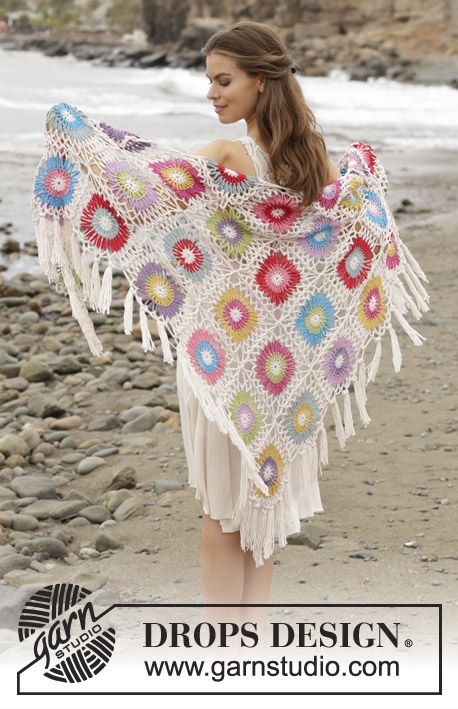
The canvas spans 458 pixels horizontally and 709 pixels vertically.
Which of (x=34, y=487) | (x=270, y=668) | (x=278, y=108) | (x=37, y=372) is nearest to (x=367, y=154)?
(x=278, y=108)

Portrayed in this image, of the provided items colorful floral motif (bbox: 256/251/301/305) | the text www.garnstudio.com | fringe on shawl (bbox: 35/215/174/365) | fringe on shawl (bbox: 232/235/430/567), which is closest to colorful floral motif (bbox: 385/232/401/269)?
fringe on shawl (bbox: 232/235/430/567)

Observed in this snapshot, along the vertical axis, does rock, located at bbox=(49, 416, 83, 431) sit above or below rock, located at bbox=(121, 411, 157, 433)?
below

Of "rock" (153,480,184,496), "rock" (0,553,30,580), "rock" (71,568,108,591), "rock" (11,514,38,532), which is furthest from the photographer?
"rock" (153,480,184,496)

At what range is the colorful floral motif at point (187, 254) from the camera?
2697mm

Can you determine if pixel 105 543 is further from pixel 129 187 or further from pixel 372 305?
pixel 129 187

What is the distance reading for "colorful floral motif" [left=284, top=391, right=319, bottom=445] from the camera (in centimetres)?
286

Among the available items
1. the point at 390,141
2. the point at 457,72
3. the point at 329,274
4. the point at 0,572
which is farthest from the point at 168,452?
the point at 457,72

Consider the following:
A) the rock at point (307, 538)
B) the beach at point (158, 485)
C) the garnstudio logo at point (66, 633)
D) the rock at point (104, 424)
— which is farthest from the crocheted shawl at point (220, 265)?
the rock at point (104, 424)

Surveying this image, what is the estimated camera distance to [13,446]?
507 centimetres

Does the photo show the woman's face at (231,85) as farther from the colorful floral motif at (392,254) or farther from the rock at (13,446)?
the rock at (13,446)

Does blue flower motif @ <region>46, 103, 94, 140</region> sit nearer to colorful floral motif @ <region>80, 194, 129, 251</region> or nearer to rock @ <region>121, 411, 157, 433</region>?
colorful floral motif @ <region>80, 194, 129, 251</region>

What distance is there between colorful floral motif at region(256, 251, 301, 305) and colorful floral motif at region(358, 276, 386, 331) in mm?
275

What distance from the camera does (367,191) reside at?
9.61 feet

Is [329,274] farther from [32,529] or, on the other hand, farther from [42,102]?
[42,102]
